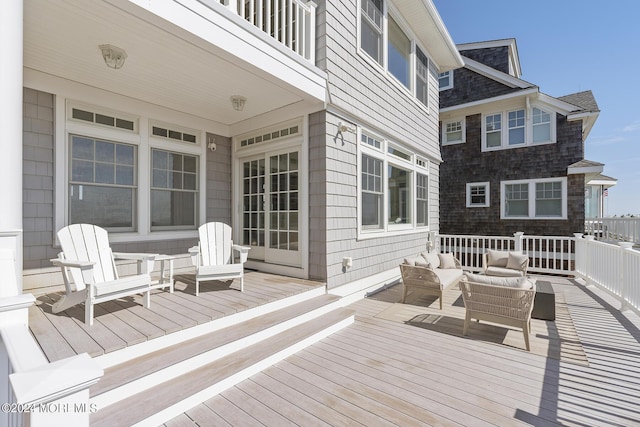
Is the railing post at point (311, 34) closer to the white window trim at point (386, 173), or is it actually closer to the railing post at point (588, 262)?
the white window trim at point (386, 173)

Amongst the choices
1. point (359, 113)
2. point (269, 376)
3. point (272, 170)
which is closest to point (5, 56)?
point (269, 376)

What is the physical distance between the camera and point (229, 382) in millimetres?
2539

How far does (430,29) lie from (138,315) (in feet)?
27.2

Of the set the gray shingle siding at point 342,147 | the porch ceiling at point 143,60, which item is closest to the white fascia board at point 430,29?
the gray shingle siding at point 342,147

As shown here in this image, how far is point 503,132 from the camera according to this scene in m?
10.6

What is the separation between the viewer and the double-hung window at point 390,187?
557 centimetres

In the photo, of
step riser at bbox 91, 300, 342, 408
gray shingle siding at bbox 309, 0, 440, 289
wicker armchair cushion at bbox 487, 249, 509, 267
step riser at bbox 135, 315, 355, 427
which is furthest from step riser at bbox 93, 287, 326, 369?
wicker armchair cushion at bbox 487, 249, 509, 267

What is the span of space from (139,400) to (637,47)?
1960cm

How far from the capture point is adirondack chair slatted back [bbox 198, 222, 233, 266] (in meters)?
4.26

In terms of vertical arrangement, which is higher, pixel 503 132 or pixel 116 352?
pixel 503 132

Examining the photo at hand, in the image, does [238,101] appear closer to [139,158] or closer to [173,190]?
[139,158]

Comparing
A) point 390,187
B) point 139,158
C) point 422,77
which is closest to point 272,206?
point 139,158

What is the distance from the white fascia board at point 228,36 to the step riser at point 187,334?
2.90 metres

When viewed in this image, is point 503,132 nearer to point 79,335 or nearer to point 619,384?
point 619,384
